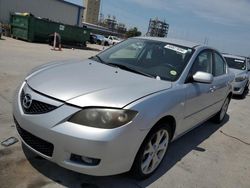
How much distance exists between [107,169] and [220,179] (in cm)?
179

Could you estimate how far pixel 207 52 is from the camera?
16.0ft

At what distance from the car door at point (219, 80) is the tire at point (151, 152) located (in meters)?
1.69

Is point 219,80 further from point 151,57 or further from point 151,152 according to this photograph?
Answer: point 151,152

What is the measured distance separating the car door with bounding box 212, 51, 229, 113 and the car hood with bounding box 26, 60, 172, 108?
1.79 meters

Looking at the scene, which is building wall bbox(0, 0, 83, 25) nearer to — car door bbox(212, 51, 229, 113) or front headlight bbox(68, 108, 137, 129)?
car door bbox(212, 51, 229, 113)

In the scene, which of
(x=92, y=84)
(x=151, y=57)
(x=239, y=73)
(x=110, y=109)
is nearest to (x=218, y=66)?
(x=151, y=57)

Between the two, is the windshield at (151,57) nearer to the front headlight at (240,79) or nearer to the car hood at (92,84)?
the car hood at (92,84)

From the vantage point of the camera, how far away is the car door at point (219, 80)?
16.6 feet

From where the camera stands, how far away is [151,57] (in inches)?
167

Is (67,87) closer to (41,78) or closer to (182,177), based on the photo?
(41,78)

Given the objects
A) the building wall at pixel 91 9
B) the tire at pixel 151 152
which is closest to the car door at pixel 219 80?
the tire at pixel 151 152

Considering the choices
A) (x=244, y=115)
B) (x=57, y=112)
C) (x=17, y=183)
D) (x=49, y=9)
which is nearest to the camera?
(x=57, y=112)

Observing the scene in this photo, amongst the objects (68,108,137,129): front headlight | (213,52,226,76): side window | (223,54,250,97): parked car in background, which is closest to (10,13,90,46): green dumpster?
(223,54,250,97): parked car in background

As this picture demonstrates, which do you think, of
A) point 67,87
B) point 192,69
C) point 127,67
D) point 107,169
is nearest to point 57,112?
point 67,87
